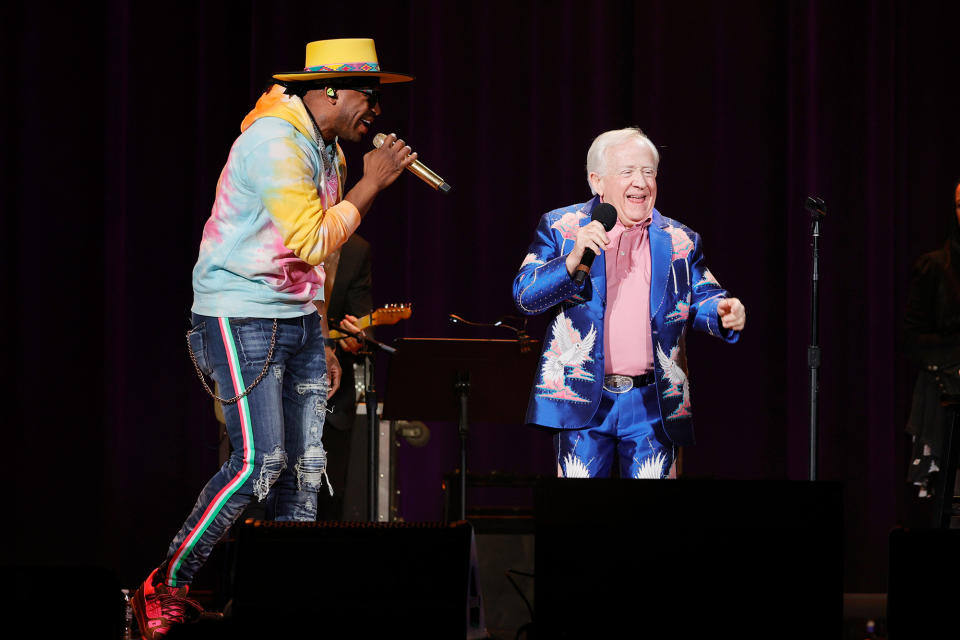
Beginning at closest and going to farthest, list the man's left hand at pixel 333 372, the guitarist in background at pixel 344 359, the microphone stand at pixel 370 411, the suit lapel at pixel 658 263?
the suit lapel at pixel 658 263, the man's left hand at pixel 333 372, the microphone stand at pixel 370 411, the guitarist in background at pixel 344 359

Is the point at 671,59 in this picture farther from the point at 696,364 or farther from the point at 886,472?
the point at 886,472

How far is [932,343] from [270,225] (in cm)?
299

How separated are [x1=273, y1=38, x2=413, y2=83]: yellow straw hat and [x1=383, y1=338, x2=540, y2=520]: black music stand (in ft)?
3.83

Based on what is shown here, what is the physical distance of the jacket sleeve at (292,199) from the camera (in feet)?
10.4

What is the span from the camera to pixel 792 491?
247 centimetres

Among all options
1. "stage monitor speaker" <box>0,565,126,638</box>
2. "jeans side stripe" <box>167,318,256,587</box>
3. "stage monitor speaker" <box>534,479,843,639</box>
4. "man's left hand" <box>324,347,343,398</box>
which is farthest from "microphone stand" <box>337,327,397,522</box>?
"stage monitor speaker" <box>0,565,126,638</box>

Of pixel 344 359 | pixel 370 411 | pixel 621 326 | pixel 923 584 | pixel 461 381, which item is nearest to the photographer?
pixel 923 584

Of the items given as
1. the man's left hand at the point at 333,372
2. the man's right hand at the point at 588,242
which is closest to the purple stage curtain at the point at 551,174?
the man's left hand at the point at 333,372

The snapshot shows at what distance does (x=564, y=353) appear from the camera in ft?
10.8

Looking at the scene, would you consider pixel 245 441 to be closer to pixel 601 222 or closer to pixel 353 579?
pixel 353 579

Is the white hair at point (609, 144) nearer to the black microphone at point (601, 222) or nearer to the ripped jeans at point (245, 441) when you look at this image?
the black microphone at point (601, 222)

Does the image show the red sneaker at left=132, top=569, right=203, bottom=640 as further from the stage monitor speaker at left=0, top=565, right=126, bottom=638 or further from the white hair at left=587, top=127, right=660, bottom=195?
the white hair at left=587, top=127, right=660, bottom=195

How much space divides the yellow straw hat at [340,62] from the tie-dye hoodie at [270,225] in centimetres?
13

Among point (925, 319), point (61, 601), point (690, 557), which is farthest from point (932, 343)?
point (61, 601)
